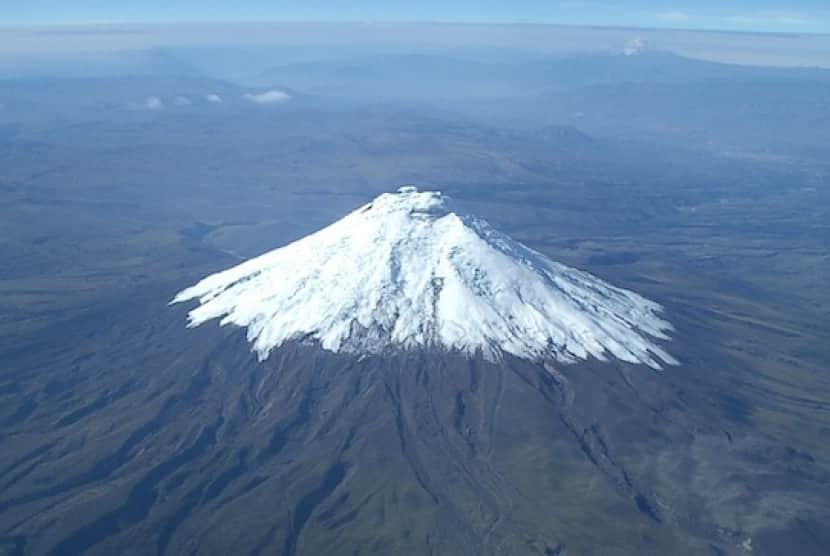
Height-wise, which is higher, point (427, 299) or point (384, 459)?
point (427, 299)

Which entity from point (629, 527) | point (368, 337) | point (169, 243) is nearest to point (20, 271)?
point (169, 243)

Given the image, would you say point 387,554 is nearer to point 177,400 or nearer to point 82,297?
point 177,400

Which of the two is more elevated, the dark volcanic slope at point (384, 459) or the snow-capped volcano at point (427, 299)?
the snow-capped volcano at point (427, 299)

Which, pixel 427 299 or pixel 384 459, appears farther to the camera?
pixel 427 299

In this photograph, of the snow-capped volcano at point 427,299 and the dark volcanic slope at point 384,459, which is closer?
the dark volcanic slope at point 384,459
